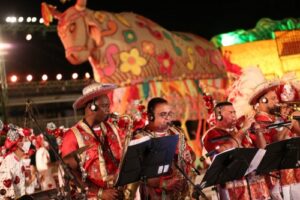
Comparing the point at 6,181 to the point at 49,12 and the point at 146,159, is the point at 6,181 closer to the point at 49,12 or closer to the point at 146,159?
the point at 146,159

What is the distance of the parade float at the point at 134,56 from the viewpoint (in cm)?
1259

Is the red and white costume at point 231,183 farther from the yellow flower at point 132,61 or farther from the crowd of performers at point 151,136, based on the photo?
the yellow flower at point 132,61

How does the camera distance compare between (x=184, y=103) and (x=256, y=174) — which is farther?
(x=184, y=103)

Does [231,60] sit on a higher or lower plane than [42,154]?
higher

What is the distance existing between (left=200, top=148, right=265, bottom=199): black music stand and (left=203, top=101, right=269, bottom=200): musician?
0.43 metres

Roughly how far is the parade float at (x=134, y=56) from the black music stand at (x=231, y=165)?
7097 mm

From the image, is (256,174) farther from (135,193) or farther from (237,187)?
(135,193)

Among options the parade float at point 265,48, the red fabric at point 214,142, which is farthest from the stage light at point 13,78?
the red fabric at point 214,142

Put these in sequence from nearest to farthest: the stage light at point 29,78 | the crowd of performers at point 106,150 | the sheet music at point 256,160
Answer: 1. the crowd of performers at point 106,150
2. the sheet music at point 256,160
3. the stage light at point 29,78

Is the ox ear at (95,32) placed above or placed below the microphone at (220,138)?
above

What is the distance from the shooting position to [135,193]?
17.9 ft

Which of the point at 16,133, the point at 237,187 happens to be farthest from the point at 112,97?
the point at 237,187

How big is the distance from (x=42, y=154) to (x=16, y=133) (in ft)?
14.9

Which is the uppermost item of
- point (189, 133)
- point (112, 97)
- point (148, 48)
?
point (148, 48)
